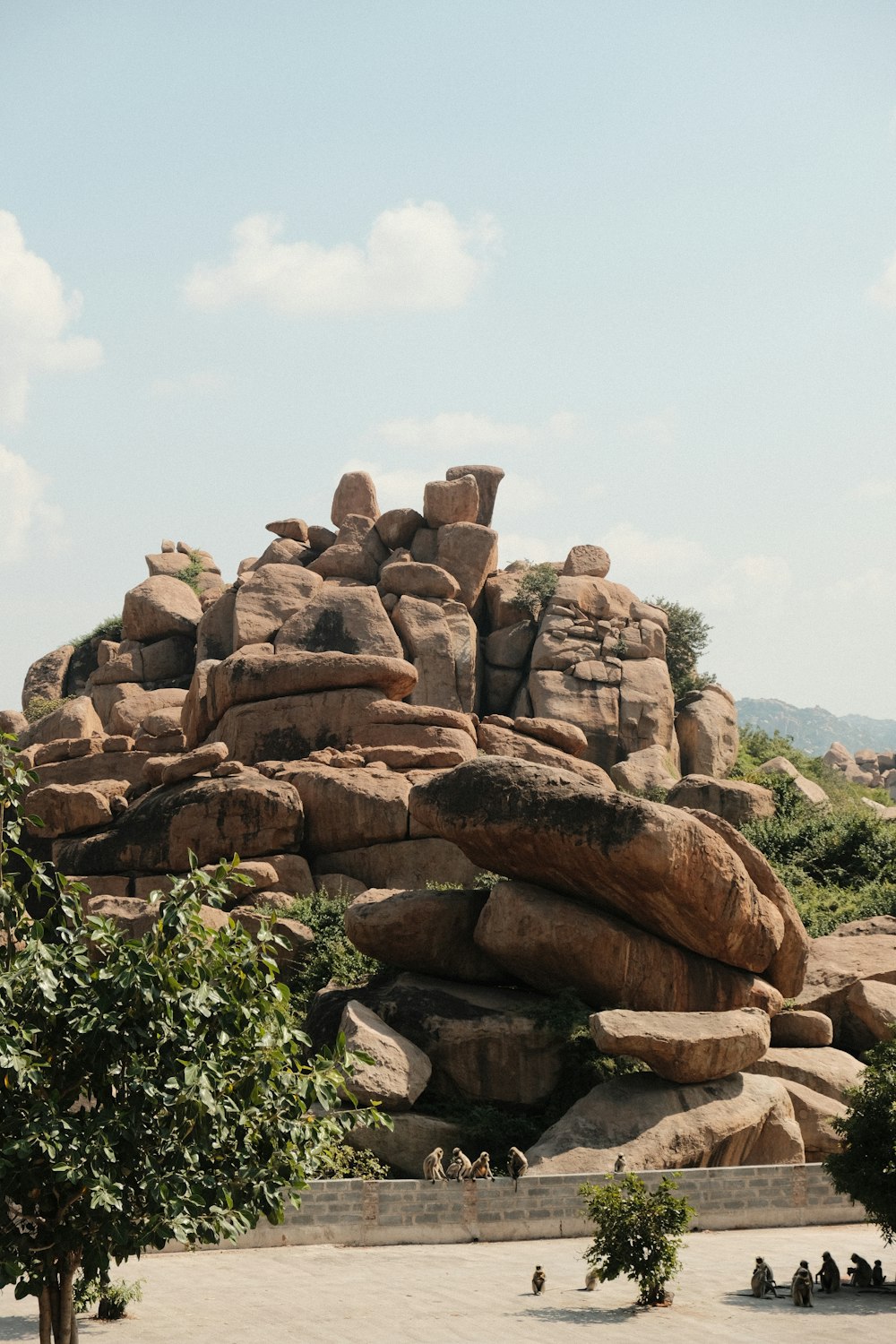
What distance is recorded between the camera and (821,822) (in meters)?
44.5

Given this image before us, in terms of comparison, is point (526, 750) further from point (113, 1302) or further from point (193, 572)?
point (193, 572)

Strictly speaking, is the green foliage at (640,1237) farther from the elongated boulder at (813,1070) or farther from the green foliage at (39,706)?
the green foliage at (39,706)

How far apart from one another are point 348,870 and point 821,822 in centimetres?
1657

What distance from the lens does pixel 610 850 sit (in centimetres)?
2608

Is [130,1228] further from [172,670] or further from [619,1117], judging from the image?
[172,670]

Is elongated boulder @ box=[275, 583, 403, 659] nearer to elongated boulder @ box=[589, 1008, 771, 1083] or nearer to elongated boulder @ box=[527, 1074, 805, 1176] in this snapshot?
elongated boulder @ box=[589, 1008, 771, 1083]

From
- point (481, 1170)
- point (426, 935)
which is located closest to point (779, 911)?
point (426, 935)

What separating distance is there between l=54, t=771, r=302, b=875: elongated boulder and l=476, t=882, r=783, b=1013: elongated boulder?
8.83 metres

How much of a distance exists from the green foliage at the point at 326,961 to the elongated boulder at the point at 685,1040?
6.27 meters

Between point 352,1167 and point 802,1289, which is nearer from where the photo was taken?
point 802,1289

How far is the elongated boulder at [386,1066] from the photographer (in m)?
Answer: 24.5

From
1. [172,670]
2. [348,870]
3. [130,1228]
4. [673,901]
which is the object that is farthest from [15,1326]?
[172,670]

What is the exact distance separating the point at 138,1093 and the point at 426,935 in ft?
56.9

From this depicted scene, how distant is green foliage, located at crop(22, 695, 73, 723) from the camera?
59531 mm
